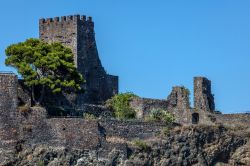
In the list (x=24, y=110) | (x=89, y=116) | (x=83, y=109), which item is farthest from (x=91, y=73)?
(x=24, y=110)

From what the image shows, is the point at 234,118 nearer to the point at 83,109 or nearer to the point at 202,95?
the point at 202,95

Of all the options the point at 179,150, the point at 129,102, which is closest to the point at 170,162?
the point at 179,150

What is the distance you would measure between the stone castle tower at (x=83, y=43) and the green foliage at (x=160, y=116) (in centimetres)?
435

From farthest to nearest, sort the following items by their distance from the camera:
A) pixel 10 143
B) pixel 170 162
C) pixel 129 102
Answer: pixel 129 102, pixel 170 162, pixel 10 143

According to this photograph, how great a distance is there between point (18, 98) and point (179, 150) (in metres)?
10.6

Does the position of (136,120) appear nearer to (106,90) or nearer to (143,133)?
(143,133)

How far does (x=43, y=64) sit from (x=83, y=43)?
29.9 ft

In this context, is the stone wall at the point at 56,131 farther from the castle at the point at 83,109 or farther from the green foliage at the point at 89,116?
the green foliage at the point at 89,116

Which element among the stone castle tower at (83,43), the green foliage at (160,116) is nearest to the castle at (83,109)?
the stone castle tower at (83,43)

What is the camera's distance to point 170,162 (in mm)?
92562

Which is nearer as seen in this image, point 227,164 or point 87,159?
point 87,159

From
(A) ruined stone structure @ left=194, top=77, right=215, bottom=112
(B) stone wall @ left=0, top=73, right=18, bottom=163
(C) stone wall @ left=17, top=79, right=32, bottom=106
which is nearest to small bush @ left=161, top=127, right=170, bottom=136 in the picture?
(A) ruined stone structure @ left=194, top=77, right=215, bottom=112

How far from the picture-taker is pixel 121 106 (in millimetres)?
97562

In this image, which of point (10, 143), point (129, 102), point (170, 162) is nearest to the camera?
point (10, 143)
